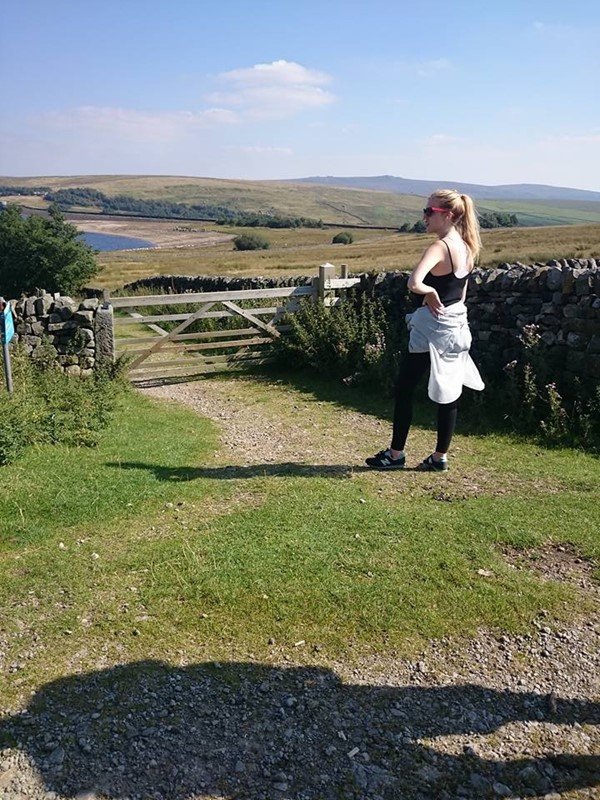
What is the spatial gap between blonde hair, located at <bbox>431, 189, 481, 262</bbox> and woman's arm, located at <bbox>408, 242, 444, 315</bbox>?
1.08 feet

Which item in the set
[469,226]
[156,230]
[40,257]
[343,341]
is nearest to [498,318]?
[343,341]

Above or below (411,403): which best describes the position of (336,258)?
above

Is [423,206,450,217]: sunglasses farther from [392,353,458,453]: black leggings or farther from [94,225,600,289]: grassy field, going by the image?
[94,225,600,289]: grassy field

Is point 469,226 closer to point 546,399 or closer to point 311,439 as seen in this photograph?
point 546,399

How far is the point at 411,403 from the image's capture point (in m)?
6.34

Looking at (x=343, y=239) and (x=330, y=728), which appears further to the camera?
(x=343, y=239)

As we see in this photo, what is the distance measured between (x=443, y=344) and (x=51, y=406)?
4.67 metres

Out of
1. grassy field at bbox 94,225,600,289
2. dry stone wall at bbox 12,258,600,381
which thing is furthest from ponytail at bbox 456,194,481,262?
grassy field at bbox 94,225,600,289

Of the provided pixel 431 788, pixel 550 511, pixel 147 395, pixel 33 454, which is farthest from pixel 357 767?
pixel 147 395

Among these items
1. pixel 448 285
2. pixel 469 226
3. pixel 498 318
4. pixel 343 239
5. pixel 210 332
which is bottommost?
pixel 210 332

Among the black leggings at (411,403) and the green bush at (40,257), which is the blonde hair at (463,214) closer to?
the black leggings at (411,403)

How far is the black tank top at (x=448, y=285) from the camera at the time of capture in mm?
6008

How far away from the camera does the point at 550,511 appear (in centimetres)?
564

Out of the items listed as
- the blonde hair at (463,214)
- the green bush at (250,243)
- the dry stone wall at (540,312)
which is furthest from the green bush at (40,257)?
the green bush at (250,243)
